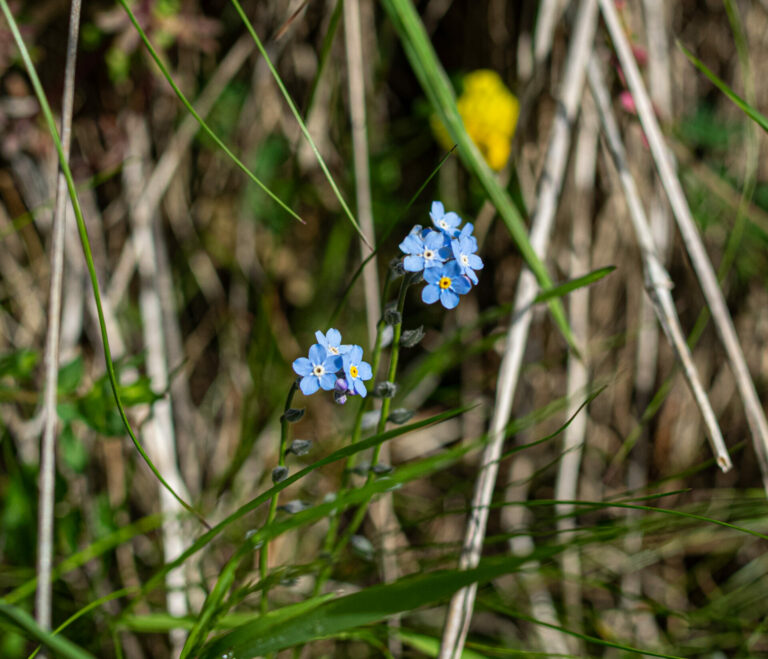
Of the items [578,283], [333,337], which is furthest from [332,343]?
[578,283]

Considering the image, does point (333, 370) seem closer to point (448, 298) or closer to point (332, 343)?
point (332, 343)

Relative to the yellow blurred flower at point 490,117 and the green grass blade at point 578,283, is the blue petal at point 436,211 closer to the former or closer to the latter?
the green grass blade at point 578,283

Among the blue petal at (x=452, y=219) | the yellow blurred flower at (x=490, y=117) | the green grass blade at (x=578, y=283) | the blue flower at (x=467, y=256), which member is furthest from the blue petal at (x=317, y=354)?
the yellow blurred flower at (x=490, y=117)

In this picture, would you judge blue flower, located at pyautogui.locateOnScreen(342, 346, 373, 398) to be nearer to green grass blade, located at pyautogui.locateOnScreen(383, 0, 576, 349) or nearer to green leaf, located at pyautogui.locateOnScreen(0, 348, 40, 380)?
green grass blade, located at pyautogui.locateOnScreen(383, 0, 576, 349)

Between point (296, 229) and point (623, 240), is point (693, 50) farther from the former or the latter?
point (296, 229)

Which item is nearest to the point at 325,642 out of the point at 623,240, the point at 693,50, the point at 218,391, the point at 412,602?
the point at 218,391

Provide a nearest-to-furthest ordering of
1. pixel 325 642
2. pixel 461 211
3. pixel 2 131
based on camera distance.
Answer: pixel 325 642
pixel 2 131
pixel 461 211
